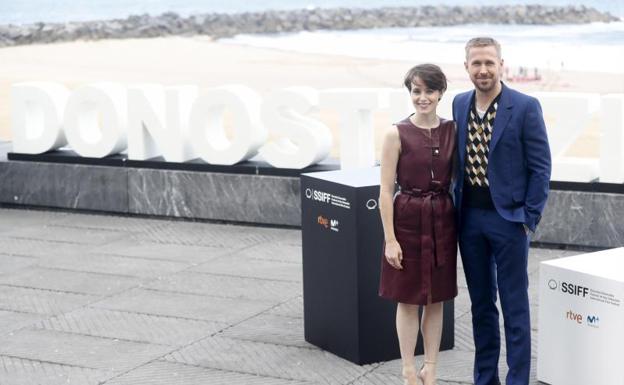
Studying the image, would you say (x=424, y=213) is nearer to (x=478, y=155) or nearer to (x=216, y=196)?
(x=478, y=155)

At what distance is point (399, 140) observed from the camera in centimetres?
588

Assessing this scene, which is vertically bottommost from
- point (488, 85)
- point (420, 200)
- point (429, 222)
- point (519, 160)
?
point (429, 222)

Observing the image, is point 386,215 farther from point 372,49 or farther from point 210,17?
point 210,17

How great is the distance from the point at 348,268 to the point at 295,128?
4376 millimetres

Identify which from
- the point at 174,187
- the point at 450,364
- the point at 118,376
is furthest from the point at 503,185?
the point at 174,187

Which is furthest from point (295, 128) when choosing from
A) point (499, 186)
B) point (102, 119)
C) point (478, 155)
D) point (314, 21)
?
point (314, 21)

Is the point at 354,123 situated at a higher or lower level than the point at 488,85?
lower

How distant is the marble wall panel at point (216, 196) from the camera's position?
11.1m

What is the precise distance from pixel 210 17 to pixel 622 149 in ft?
245

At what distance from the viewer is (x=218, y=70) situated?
132 feet

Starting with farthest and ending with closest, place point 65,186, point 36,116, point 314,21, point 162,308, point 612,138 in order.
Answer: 1. point 314,21
2. point 36,116
3. point 65,186
4. point 612,138
5. point 162,308

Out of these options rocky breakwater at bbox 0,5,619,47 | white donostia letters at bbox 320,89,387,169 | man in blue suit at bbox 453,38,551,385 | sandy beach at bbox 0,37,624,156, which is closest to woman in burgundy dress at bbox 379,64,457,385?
man in blue suit at bbox 453,38,551,385

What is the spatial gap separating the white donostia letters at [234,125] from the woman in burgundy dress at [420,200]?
5348 mm

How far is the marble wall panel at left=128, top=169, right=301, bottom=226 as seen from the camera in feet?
36.3
